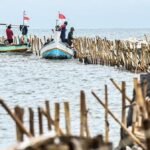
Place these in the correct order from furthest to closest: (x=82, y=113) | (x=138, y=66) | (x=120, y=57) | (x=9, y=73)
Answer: (x=9, y=73) → (x=120, y=57) → (x=138, y=66) → (x=82, y=113)

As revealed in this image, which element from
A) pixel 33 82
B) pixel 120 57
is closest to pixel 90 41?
pixel 120 57

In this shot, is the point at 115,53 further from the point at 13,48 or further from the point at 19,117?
the point at 19,117

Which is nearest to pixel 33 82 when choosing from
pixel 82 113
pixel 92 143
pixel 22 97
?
pixel 22 97

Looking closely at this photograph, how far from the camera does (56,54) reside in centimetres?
4041

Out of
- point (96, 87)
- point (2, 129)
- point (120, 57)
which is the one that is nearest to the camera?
point (2, 129)

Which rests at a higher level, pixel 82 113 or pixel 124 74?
pixel 82 113

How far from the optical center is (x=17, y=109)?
6.93 metres

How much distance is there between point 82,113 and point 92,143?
9.54ft

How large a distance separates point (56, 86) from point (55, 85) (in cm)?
50

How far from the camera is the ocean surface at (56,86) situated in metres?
15.9

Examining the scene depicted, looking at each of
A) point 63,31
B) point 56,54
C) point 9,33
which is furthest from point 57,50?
point 9,33

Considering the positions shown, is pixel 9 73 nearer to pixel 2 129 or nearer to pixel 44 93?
pixel 44 93

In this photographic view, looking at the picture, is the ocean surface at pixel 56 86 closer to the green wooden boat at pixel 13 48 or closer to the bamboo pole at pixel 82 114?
the green wooden boat at pixel 13 48

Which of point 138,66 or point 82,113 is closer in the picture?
point 82,113
